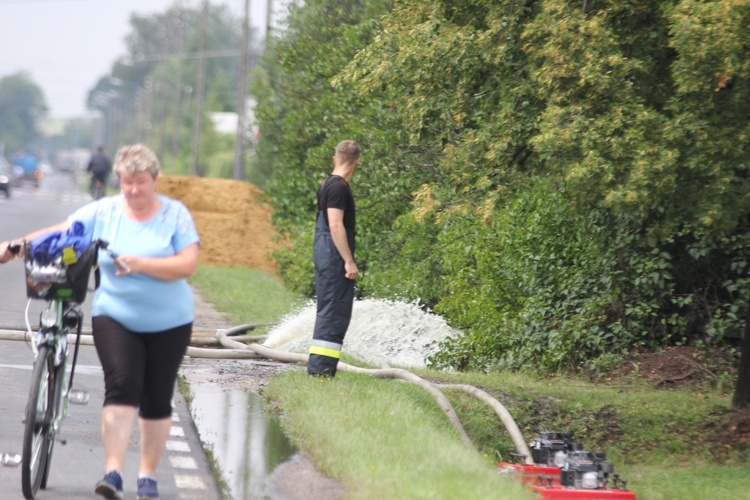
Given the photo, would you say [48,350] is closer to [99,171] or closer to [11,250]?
[11,250]

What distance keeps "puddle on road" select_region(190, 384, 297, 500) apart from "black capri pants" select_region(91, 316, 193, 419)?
0.75 metres

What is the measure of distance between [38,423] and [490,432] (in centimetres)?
484

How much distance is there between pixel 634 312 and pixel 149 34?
161401 mm

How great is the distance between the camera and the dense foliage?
8.36 metres

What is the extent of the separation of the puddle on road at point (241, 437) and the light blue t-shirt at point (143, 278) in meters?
1.15

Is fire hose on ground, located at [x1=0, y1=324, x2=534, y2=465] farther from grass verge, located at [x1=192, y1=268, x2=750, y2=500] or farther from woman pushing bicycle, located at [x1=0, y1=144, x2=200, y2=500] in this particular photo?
woman pushing bicycle, located at [x1=0, y1=144, x2=200, y2=500]

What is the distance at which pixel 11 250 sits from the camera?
5.77 meters

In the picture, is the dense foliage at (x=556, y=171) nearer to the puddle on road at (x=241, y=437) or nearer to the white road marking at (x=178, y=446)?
the puddle on road at (x=241, y=437)

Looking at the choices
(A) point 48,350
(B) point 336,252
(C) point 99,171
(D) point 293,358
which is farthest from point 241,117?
(A) point 48,350

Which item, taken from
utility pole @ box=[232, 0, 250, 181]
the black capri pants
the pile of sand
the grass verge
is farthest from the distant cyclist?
the black capri pants

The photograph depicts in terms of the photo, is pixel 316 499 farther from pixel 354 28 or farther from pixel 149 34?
pixel 149 34

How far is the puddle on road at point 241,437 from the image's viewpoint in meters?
6.38

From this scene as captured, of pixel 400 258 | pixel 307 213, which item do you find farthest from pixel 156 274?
pixel 307 213

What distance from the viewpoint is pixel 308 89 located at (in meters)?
20.6
